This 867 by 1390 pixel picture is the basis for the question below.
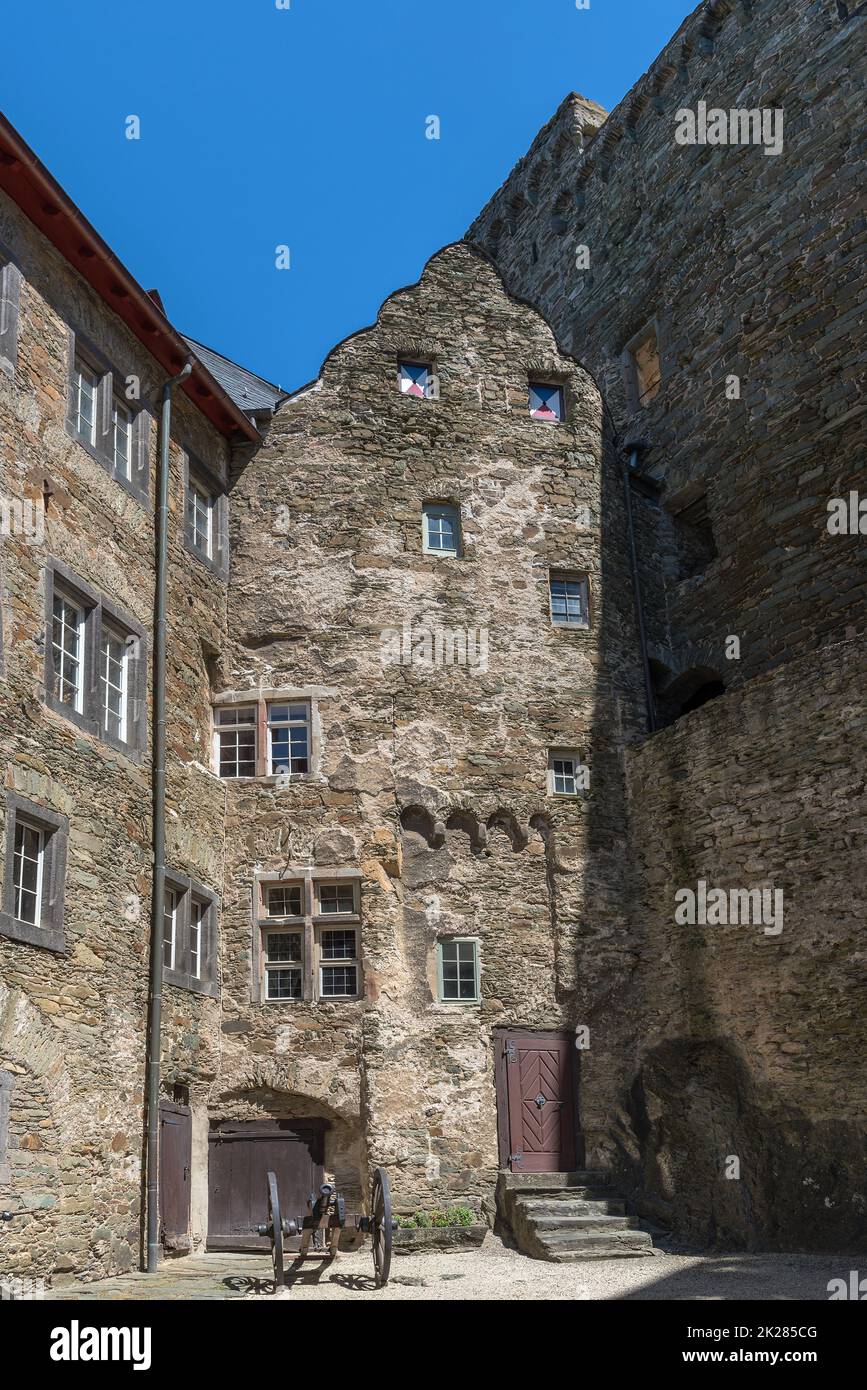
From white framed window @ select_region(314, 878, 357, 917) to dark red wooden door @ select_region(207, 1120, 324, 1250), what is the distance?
7.87 feet

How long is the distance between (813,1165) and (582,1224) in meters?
2.48

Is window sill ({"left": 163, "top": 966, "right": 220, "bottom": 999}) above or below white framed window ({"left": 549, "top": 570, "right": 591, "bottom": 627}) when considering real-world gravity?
below

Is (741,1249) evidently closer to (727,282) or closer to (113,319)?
(113,319)

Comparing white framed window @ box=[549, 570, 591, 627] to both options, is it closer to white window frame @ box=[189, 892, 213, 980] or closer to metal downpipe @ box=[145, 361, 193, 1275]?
metal downpipe @ box=[145, 361, 193, 1275]

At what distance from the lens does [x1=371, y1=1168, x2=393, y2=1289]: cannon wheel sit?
11500 mm

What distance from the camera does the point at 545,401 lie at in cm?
1998

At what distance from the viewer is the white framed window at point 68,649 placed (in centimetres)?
1340

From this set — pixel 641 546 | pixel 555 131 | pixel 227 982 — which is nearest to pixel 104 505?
pixel 227 982

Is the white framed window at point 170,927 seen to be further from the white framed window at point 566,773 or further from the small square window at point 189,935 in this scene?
the white framed window at point 566,773

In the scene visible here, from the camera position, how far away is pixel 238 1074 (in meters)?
15.9

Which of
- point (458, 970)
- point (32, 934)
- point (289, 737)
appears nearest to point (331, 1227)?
point (32, 934)

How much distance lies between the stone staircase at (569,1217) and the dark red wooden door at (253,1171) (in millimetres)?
2192

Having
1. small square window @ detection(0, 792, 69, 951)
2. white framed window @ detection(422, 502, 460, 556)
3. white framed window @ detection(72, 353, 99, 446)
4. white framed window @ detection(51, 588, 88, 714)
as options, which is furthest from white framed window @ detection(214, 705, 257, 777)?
small square window @ detection(0, 792, 69, 951)

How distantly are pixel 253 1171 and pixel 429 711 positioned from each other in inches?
226
